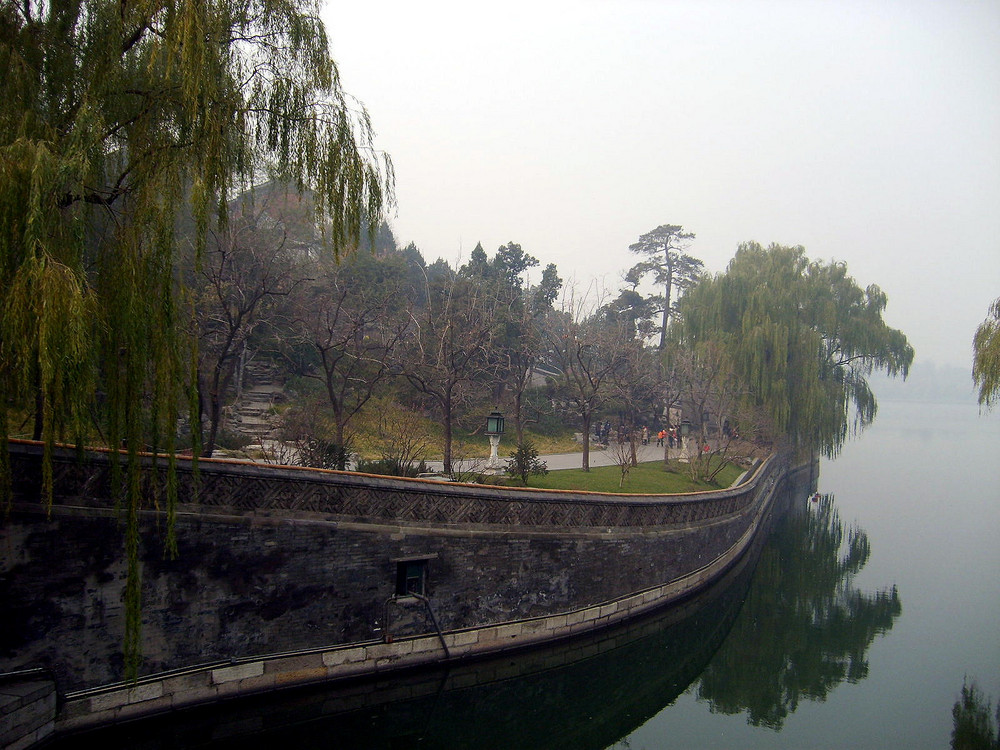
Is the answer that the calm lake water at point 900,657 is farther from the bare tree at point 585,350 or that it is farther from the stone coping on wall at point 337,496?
the bare tree at point 585,350

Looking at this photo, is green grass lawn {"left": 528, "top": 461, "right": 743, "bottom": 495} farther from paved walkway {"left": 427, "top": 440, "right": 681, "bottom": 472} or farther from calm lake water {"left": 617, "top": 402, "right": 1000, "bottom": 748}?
calm lake water {"left": 617, "top": 402, "right": 1000, "bottom": 748}

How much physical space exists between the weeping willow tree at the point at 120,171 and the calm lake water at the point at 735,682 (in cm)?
284

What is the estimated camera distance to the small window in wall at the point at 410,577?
348 inches

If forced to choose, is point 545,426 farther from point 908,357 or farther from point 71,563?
point 71,563

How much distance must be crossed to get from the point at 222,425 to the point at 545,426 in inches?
500

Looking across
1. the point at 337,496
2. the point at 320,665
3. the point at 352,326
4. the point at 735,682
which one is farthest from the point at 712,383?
the point at 320,665

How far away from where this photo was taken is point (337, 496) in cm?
826

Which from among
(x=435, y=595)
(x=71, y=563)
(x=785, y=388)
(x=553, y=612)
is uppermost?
(x=785, y=388)

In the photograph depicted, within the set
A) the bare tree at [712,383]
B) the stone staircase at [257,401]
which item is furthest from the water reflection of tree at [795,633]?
the stone staircase at [257,401]

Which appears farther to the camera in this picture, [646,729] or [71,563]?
[646,729]

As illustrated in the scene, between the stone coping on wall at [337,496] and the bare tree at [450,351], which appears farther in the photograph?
the bare tree at [450,351]

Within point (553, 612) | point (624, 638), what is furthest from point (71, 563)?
point (624, 638)

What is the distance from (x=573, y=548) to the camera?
Result: 35.2 feet

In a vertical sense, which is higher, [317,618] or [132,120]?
[132,120]
